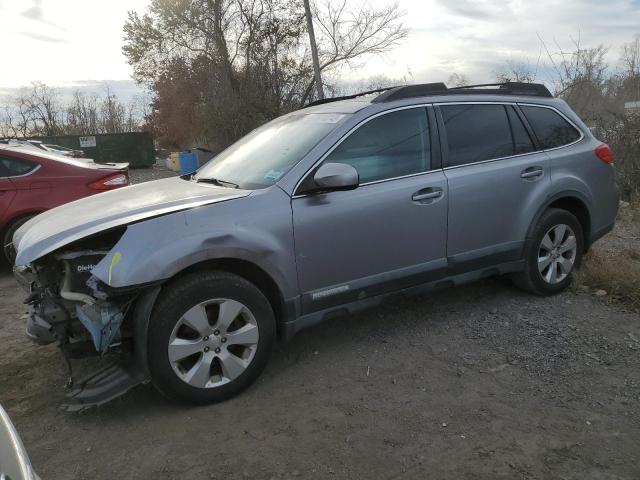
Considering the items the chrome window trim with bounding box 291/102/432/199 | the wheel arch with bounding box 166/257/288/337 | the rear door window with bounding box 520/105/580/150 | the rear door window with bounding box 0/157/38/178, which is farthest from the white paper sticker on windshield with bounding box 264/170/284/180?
the rear door window with bounding box 0/157/38/178

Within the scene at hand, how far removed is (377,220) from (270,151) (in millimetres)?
939

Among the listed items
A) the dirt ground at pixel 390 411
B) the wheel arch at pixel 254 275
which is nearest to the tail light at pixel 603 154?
the dirt ground at pixel 390 411

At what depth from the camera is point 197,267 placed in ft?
10.1

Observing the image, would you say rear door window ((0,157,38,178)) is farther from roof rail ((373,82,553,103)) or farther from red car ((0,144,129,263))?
roof rail ((373,82,553,103))

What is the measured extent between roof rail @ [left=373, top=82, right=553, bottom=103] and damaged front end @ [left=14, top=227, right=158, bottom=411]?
2126 mm

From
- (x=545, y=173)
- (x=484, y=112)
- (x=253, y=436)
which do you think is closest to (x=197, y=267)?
(x=253, y=436)

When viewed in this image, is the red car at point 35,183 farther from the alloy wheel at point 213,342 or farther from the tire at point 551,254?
the tire at point 551,254

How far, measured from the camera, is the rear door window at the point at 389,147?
11.8 ft

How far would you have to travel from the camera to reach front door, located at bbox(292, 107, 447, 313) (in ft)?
11.0

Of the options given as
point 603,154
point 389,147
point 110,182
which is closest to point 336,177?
point 389,147

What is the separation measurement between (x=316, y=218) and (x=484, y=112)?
185 centimetres

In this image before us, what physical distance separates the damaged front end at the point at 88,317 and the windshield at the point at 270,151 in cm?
98

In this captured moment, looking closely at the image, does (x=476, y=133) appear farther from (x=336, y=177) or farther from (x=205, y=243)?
(x=205, y=243)

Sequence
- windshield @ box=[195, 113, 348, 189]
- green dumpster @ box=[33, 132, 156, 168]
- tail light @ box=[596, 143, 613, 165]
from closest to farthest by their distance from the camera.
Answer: windshield @ box=[195, 113, 348, 189] → tail light @ box=[596, 143, 613, 165] → green dumpster @ box=[33, 132, 156, 168]
